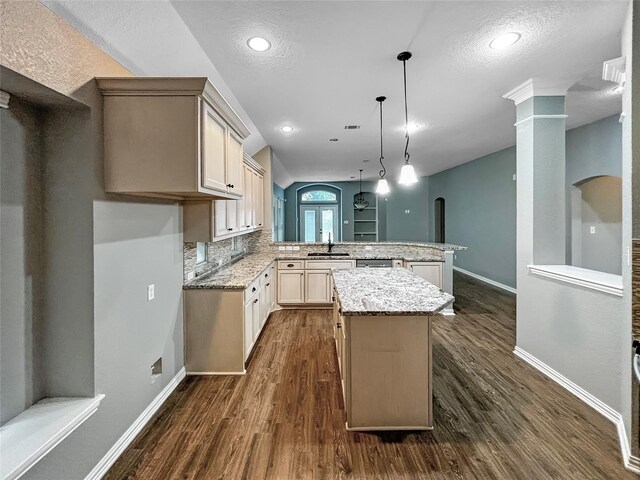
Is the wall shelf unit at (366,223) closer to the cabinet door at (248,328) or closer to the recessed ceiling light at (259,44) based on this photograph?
the cabinet door at (248,328)

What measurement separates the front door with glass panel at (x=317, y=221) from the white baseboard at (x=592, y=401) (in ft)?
28.8

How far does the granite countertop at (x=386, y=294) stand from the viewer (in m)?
1.98

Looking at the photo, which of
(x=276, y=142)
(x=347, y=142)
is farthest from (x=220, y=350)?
(x=347, y=142)

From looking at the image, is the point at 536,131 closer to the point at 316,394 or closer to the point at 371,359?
the point at 371,359

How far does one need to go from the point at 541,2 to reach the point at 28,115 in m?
3.01

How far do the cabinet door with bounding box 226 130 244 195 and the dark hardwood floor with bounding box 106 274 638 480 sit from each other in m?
1.78

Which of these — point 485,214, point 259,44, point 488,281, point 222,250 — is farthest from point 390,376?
point 485,214

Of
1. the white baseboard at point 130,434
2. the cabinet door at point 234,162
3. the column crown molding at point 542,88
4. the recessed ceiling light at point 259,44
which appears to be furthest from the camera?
the column crown molding at point 542,88

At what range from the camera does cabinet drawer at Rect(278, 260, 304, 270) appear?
195 inches

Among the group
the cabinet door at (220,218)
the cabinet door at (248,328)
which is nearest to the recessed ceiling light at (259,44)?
the cabinet door at (220,218)

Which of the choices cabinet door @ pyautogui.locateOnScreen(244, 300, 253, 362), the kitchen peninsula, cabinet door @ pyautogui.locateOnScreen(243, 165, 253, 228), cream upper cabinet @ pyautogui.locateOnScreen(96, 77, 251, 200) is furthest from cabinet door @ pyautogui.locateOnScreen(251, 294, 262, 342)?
cream upper cabinet @ pyautogui.locateOnScreen(96, 77, 251, 200)

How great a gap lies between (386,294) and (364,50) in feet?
6.32

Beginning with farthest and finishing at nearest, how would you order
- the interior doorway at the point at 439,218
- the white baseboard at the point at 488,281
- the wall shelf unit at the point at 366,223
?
1. the wall shelf unit at the point at 366,223
2. the interior doorway at the point at 439,218
3. the white baseboard at the point at 488,281

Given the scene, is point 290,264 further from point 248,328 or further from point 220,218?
point 220,218
